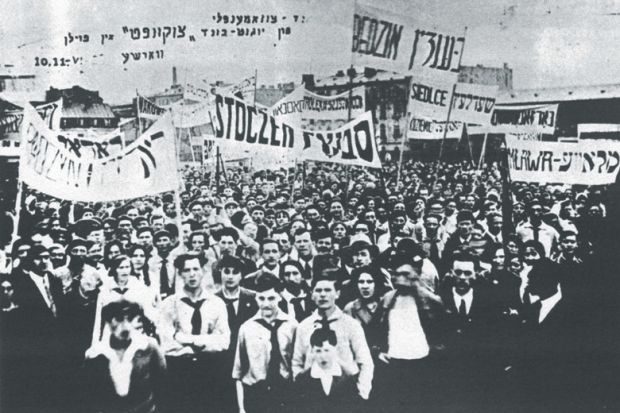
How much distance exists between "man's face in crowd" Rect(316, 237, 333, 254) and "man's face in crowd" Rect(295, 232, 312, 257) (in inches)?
2.1

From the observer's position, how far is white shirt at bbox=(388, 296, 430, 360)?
4152 mm

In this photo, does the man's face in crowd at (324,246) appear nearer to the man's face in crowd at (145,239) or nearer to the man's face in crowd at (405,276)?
the man's face in crowd at (405,276)

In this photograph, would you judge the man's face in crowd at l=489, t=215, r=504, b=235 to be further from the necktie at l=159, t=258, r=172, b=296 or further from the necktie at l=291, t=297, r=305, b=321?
the necktie at l=159, t=258, r=172, b=296

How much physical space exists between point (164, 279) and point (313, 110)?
1461 millimetres

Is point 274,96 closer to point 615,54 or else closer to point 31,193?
point 31,193

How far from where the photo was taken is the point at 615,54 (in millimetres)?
4250

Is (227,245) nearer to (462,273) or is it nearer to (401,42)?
(462,273)

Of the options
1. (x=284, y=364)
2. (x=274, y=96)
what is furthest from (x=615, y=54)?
(x=284, y=364)

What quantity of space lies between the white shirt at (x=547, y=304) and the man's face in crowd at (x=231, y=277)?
195cm

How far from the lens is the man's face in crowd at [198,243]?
4.33 m

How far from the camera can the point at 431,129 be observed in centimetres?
445

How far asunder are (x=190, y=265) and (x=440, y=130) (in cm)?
191

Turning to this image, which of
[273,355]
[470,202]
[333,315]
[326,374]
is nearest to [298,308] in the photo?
[333,315]

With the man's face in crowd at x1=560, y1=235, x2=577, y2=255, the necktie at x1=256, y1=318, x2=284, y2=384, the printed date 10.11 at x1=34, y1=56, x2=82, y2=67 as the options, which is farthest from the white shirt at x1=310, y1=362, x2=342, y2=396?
the printed date 10.11 at x1=34, y1=56, x2=82, y2=67
